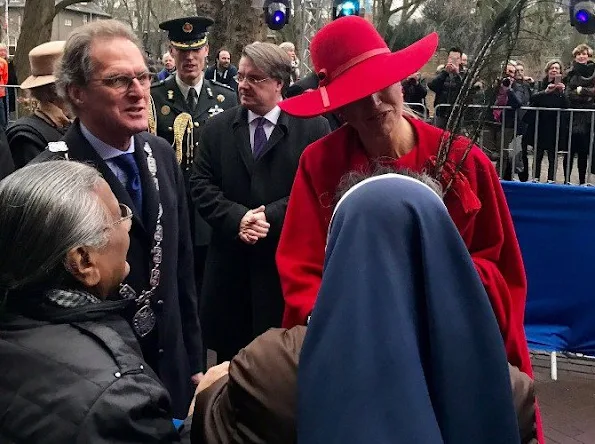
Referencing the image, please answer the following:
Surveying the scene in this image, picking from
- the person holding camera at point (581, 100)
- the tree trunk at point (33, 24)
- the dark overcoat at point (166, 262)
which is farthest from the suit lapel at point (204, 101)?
the tree trunk at point (33, 24)

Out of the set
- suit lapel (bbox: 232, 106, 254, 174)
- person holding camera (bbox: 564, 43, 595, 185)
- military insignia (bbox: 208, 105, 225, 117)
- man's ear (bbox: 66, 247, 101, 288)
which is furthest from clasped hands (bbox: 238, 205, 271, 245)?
person holding camera (bbox: 564, 43, 595, 185)

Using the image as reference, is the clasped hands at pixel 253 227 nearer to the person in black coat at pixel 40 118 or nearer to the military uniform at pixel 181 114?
the person in black coat at pixel 40 118

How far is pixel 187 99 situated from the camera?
4.67m

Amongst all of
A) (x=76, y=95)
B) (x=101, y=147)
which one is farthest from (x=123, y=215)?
(x=76, y=95)

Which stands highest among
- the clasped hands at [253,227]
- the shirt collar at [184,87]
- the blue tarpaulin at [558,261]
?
the shirt collar at [184,87]

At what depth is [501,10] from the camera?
192 cm

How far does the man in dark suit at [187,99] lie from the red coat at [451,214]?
216cm

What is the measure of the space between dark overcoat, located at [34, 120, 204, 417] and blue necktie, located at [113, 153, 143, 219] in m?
0.02

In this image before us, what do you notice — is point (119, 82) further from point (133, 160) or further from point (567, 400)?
point (567, 400)

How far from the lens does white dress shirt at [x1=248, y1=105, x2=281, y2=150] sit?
3.75m

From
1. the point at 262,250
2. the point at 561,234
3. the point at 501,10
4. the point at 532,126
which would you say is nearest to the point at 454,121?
the point at 501,10

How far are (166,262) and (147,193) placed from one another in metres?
0.25

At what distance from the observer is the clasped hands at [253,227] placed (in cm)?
354

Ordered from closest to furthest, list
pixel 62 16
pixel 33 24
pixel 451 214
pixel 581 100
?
pixel 451 214 < pixel 581 100 < pixel 33 24 < pixel 62 16
